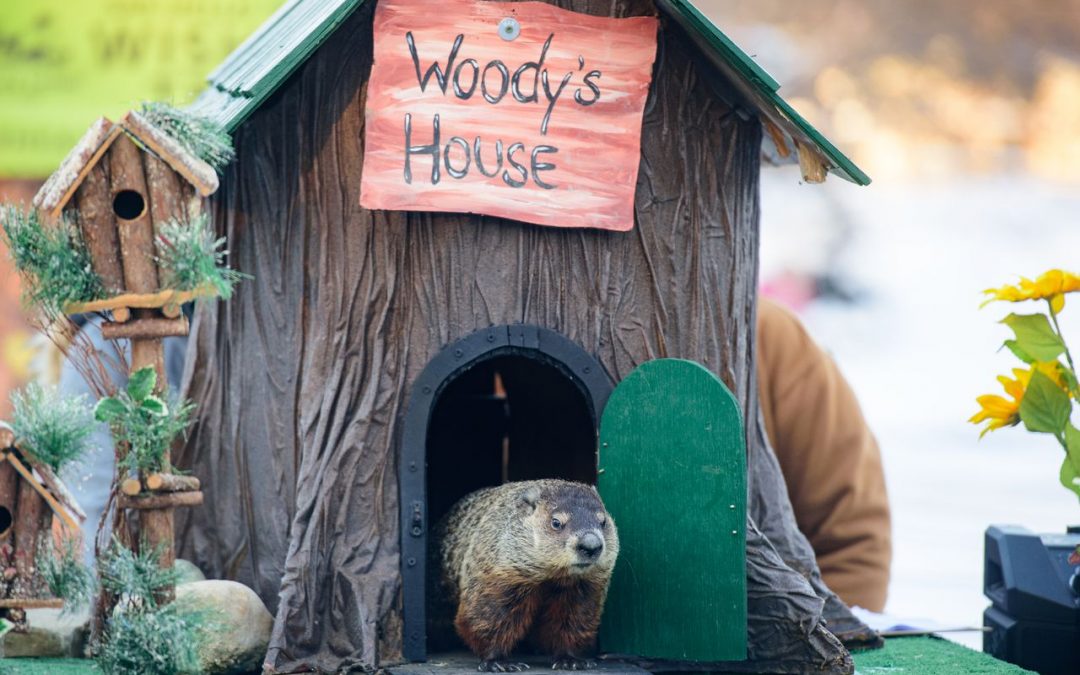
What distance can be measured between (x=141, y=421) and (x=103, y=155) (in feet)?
2.40

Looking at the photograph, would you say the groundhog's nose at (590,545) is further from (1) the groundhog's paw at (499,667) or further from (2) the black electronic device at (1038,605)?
(2) the black electronic device at (1038,605)

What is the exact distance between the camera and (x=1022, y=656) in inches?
202

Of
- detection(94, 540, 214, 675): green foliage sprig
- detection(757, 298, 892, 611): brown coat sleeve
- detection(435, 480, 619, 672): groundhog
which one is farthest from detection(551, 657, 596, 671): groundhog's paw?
detection(757, 298, 892, 611): brown coat sleeve

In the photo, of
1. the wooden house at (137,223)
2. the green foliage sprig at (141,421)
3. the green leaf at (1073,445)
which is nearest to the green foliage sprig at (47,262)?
the wooden house at (137,223)

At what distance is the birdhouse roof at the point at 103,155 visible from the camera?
3896 mm

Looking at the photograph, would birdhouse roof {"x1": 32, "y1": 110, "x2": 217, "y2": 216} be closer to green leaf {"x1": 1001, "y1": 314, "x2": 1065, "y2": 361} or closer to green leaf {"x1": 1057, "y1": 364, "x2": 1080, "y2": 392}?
green leaf {"x1": 1001, "y1": 314, "x2": 1065, "y2": 361}

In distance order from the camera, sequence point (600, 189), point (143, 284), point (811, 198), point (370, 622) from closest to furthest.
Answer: point (143, 284) → point (370, 622) → point (600, 189) → point (811, 198)

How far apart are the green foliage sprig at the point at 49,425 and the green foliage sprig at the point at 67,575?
0.25 metres

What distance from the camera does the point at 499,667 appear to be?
4.51 metres

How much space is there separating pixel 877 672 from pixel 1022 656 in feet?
2.09

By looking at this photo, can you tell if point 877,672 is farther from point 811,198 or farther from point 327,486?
point 811,198

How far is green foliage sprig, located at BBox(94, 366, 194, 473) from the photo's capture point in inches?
154

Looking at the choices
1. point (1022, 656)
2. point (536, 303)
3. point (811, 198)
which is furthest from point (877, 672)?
point (811, 198)

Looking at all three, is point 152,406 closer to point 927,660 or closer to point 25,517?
point 25,517
